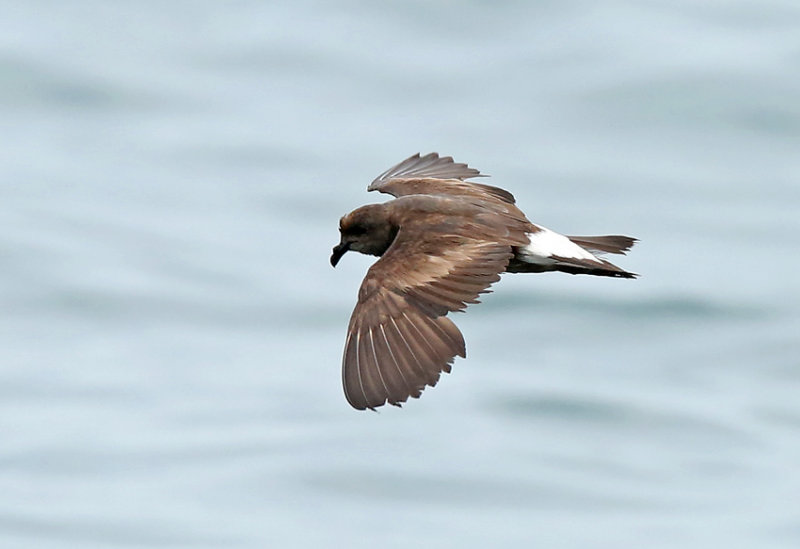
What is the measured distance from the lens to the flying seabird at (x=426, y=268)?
29.2 feet

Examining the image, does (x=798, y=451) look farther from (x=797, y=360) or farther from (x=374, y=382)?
(x=374, y=382)

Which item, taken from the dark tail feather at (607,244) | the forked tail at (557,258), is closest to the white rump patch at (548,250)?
the forked tail at (557,258)

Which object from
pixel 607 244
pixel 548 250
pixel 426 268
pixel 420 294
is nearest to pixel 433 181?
pixel 607 244

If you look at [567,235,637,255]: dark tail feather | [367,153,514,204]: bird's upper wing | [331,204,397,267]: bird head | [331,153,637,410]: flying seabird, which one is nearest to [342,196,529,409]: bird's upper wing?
[331,153,637,410]: flying seabird

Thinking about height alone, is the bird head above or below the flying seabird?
above

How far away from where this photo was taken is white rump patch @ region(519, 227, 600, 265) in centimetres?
969

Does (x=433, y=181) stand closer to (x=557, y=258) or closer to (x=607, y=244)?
(x=607, y=244)

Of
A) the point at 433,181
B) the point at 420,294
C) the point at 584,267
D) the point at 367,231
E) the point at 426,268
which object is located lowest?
the point at 420,294

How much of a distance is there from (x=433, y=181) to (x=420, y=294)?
200cm

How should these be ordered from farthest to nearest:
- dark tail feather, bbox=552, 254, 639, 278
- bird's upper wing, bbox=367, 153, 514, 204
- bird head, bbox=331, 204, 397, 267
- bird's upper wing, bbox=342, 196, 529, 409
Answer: bird's upper wing, bbox=367, 153, 514, 204 → bird head, bbox=331, 204, 397, 267 → dark tail feather, bbox=552, 254, 639, 278 → bird's upper wing, bbox=342, 196, 529, 409

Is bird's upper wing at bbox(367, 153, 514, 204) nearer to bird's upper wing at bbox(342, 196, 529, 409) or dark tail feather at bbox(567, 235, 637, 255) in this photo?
dark tail feather at bbox(567, 235, 637, 255)

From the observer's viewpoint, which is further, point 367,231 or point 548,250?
point 367,231

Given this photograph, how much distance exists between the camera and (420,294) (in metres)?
9.23

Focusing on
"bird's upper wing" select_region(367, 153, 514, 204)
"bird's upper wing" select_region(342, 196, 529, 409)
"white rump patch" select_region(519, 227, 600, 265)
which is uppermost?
"bird's upper wing" select_region(367, 153, 514, 204)
